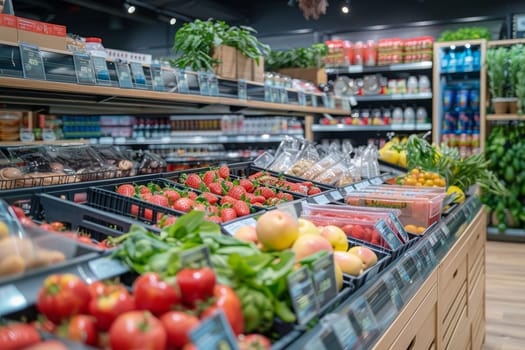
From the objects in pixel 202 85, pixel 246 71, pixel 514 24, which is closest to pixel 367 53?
pixel 514 24

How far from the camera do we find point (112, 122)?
7.39 metres

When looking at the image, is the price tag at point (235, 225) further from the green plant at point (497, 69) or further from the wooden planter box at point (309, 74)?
the green plant at point (497, 69)

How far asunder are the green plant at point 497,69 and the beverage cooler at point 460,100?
0.14 m

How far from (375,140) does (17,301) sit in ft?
22.3

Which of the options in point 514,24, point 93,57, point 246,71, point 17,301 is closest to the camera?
point 17,301

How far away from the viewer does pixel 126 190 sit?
193 cm

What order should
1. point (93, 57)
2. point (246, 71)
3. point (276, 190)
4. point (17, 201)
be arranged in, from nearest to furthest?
point (17, 201), point (93, 57), point (276, 190), point (246, 71)

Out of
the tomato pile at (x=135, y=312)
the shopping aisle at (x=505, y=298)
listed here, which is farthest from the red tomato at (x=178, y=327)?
the shopping aisle at (x=505, y=298)

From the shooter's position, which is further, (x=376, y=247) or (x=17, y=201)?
(x=376, y=247)

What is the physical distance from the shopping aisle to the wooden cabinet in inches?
7.2

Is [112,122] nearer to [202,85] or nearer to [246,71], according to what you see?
[246,71]

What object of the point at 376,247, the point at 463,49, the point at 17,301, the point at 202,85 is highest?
the point at 463,49

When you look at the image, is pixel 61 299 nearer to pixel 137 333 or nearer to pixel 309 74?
pixel 137 333

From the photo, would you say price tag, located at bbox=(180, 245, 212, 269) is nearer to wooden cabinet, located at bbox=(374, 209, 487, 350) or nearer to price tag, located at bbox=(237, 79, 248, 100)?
wooden cabinet, located at bbox=(374, 209, 487, 350)
